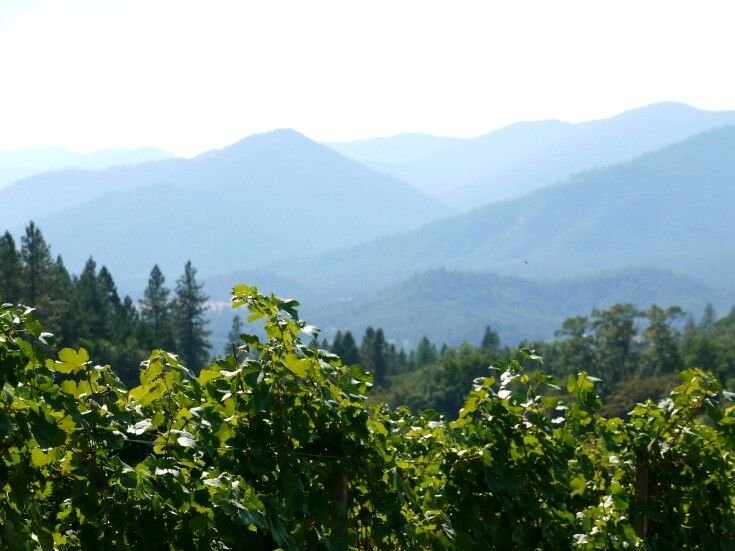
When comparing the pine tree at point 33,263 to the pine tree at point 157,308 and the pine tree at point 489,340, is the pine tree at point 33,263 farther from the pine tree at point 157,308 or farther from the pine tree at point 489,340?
the pine tree at point 489,340

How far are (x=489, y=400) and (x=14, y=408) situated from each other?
244 centimetres

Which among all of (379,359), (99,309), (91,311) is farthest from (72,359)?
(379,359)

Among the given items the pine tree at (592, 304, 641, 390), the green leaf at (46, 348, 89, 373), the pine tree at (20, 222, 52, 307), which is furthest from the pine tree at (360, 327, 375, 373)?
the green leaf at (46, 348, 89, 373)

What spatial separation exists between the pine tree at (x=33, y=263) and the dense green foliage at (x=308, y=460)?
54108 millimetres

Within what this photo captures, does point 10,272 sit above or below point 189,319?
above

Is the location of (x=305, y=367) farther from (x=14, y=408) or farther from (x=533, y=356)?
(x=533, y=356)

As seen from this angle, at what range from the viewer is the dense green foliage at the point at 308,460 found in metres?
3.41

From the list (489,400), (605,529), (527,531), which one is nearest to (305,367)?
(489,400)

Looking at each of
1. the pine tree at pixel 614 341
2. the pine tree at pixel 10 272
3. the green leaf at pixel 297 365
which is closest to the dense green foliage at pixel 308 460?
the green leaf at pixel 297 365

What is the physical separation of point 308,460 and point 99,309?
62704mm

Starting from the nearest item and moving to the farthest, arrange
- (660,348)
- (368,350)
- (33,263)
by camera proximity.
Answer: (33,263), (660,348), (368,350)

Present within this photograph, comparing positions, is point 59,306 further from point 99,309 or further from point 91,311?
point 99,309

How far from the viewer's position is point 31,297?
56219 mm

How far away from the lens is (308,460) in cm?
396
